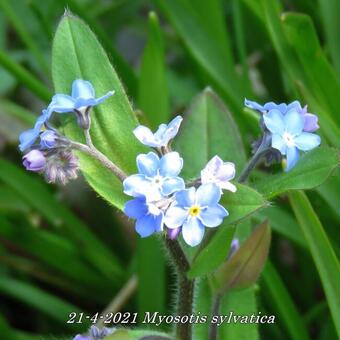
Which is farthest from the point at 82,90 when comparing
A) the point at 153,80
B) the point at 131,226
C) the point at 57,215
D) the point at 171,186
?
the point at 131,226

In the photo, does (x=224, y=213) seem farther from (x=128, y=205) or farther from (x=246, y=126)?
(x=246, y=126)

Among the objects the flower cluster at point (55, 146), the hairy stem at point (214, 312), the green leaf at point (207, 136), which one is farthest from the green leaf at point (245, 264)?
the flower cluster at point (55, 146)

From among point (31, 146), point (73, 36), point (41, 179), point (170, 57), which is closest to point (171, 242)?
point (31, 146)

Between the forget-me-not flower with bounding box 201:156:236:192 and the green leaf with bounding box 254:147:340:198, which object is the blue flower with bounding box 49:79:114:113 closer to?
the forget-me-not flower with bounding box 201:156:236:192

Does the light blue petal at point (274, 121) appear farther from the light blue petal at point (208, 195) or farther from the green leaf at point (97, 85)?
the green leaf at point (97, 85)

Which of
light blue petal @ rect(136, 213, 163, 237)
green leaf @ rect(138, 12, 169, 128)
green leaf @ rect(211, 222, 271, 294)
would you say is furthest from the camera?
green leaf @ rect(138, 12, 169, 128)

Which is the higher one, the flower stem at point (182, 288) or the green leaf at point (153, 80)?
the green leaf at point (153, 80)

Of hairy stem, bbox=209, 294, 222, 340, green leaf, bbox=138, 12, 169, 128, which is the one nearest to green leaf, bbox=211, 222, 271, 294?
hairy stem, bbox=209, 294, 222, 340
